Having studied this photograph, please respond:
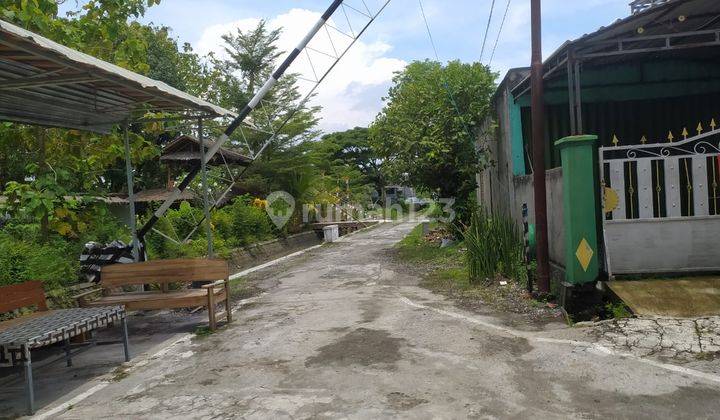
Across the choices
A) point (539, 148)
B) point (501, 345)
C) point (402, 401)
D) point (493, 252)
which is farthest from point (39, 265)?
point (539, 148)

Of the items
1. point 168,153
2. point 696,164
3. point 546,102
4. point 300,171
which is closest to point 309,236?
point 300,171

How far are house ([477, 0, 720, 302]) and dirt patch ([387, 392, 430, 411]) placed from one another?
3.08 metres

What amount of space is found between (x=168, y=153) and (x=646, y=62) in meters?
15.2

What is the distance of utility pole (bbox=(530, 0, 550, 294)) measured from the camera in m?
6.75

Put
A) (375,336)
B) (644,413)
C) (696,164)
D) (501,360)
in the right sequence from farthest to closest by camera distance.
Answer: (696,164) → (375,336) → (501,360) → (644,413)

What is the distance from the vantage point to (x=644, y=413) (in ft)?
11.6

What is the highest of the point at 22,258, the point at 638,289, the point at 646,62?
the point at 646,62

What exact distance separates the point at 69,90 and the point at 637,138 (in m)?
8.79

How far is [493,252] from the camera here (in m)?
8.41

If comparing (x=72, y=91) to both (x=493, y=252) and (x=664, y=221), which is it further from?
(x=664, y=221)

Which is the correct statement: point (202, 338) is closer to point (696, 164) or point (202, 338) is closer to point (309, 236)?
point (696, 164)

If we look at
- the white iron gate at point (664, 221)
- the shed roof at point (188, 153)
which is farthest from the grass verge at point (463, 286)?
the shed roof at point (188, 153)

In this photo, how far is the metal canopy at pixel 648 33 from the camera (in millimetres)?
6312

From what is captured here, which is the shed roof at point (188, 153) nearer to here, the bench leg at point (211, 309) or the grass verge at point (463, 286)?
the grass verge at point (463, 286)
